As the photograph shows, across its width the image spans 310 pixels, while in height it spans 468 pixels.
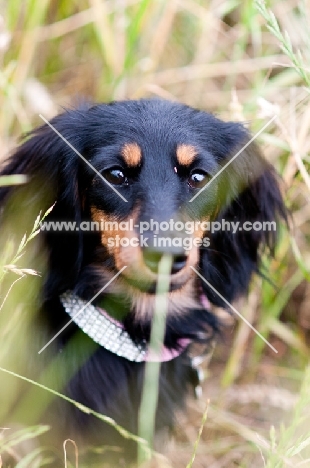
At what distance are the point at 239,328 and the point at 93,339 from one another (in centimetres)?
92

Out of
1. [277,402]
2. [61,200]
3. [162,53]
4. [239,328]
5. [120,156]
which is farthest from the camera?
[162,53]

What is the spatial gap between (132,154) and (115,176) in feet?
0.26

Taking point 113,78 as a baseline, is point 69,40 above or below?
above

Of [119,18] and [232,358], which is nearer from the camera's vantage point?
[232,358]

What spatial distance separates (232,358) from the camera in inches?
99.0

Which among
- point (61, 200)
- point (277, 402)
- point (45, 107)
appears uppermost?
point (45, 107)

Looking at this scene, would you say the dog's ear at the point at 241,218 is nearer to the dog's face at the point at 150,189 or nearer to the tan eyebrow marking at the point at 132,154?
the dog's face at the point at 150,189

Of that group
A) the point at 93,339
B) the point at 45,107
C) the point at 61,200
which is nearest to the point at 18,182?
the point at 61,200

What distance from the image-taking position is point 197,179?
1.81 m

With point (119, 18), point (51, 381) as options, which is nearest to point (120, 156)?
point (51, 381)

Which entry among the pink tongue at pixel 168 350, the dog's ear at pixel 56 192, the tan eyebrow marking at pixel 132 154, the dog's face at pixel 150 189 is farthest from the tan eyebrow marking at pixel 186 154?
the pink tongue at pixel 168 350

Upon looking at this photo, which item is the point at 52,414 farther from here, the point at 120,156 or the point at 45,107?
the point at 45,107

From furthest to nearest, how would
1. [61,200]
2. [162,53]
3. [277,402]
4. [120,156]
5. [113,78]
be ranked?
[162,53], [113,78], [277,402], [61,200], [120,156]

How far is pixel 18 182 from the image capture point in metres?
1.88
